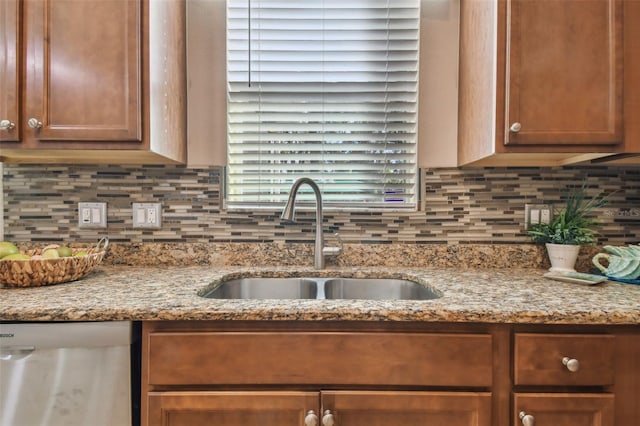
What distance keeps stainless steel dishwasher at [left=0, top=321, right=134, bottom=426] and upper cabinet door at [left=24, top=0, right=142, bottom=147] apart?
66 centimetres

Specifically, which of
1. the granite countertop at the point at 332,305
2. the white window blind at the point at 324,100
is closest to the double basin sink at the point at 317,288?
the granite countertop at the point at 332,305

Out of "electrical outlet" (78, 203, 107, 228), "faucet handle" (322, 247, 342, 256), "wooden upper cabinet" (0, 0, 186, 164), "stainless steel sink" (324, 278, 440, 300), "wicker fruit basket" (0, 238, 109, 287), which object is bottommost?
"stainless steel sink" (324, 278, 440, 300)

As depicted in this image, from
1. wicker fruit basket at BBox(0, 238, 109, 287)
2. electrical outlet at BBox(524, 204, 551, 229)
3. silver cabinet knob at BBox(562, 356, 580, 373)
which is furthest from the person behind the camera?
electrical outlet at BBox(524, 204, 551, 229)

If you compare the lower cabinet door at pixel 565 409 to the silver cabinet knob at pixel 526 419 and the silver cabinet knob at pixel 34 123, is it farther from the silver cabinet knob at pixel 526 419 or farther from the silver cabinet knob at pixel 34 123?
the silver cabinet knob at pixel 34 123

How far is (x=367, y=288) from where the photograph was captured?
4.66ft

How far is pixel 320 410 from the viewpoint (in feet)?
2.97

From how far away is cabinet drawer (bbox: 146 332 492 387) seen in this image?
90 centimetres

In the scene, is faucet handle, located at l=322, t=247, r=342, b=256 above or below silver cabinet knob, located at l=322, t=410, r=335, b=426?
above

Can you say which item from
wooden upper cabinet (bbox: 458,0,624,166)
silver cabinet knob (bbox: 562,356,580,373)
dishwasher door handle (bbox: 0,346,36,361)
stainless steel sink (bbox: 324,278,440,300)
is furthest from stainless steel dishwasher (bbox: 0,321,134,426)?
wooden upper cabinet (bbox: 458,0,624,166)

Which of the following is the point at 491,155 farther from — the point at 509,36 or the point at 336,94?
the point at 336,94

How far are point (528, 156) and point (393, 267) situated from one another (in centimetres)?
70

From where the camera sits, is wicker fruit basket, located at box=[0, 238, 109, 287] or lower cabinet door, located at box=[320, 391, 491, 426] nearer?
lower cabinet door, located at box=[320, 391, 491, 426]

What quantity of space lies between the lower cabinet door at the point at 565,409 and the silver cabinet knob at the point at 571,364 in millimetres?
81

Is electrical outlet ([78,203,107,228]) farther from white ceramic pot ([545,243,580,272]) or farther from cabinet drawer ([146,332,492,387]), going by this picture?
white ceramic pot ([545,243,580,272])
